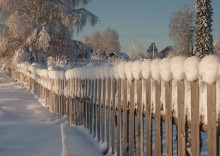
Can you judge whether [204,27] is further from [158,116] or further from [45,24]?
[158,116]

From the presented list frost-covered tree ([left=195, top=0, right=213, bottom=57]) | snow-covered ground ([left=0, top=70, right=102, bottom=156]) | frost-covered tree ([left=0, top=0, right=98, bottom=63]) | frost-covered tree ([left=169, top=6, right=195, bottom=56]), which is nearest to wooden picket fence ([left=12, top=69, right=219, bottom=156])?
snow-covered ground ([left=0, top=70, right=102, bottom=156])

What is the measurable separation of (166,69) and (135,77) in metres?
0.75

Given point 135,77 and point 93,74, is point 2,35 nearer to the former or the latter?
point 93,74

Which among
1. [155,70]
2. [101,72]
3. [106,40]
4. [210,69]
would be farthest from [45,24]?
[106,40]

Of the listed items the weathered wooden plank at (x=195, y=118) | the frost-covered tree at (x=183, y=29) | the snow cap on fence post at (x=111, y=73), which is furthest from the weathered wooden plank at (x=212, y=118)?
the frost-covered tree at (x=183, y=29)

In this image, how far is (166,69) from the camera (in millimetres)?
2941

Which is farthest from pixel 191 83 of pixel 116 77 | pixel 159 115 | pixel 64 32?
pixel 64 32

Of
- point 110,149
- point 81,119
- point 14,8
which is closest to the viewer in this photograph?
point 110,149

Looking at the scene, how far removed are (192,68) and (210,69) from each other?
21 centimetres

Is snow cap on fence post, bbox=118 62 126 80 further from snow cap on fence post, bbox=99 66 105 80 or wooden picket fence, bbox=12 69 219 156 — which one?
snow cap on fence post, bbox=99 66 105 80

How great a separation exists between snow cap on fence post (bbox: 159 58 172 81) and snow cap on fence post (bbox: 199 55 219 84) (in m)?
0.51

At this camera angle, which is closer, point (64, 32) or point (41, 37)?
point (41, 37)

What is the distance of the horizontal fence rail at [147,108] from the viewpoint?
2.53 meters

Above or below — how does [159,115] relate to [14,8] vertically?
below
